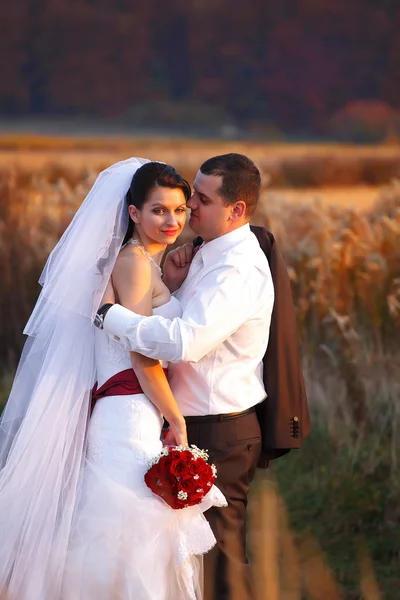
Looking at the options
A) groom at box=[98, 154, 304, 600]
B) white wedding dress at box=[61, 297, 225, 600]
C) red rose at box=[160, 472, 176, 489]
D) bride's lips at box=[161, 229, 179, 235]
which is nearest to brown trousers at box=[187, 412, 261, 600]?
groom at box=[98, 154, 304, 600]

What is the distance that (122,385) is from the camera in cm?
404

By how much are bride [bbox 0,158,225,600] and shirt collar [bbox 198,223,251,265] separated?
0.19 m

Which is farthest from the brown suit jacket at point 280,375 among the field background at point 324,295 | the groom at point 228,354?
the field background at point 324,295

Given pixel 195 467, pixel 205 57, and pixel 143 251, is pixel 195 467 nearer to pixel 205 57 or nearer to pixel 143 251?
pixel 143 251

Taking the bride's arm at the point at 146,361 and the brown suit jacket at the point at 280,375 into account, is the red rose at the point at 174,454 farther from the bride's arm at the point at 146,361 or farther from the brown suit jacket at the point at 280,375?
the brown suit jacket at the point at 280,375

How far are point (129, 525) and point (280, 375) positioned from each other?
0.92m

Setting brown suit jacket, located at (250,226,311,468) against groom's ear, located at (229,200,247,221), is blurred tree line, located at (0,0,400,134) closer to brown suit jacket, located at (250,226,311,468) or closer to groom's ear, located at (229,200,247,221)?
brown suit jacket, located at (250,226,311,468)

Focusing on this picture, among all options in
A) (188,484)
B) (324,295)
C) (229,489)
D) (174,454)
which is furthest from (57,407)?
(324,295)

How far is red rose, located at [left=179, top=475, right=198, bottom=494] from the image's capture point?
3775 millimetres

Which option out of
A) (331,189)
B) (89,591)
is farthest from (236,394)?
(331,189)

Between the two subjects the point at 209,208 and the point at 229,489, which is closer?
the point at 209,208

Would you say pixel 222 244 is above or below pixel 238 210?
below

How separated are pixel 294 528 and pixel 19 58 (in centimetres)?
516

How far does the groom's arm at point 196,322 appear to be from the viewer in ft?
12.5
